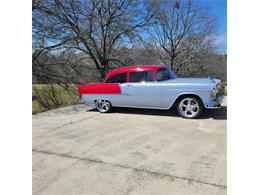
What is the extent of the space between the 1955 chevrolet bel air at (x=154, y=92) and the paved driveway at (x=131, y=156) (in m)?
0.40

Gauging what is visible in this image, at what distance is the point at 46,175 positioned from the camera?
Answer: 2.83 m

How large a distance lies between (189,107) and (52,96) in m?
5.51

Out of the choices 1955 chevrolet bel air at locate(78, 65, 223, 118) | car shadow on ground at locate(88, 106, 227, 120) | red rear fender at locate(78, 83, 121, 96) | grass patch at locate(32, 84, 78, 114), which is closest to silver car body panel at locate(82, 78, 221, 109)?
1955 chevrolet bel air at locate(78, 65, 223, 118)

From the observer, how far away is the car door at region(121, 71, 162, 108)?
18.7 feet

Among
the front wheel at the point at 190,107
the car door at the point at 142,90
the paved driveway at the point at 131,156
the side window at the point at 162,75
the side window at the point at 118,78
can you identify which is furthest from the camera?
the side window at the point at 118,78

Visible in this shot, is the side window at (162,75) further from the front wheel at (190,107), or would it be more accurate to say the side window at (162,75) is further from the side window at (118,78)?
the side window at (118,78)

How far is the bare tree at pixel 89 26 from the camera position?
27.3ft

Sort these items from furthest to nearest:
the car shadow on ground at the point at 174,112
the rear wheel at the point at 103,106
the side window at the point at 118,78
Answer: the rear wheel at the point at 103,106 < the side window at the point at 118,78 < the car shadow on ground at the point at 174,112

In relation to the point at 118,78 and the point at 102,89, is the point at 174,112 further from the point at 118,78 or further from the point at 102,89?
the point at 102,89

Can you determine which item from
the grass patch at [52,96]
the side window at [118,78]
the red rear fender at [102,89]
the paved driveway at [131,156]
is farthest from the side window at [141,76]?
the grass patch at [52,96]

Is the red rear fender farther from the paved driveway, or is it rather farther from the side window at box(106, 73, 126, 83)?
the paved driveway

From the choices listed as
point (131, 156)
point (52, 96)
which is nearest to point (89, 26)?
point (52, 96)

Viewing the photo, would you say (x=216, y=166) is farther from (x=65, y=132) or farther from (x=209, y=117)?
(x=65, y=132)

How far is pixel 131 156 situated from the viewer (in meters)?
3.29
